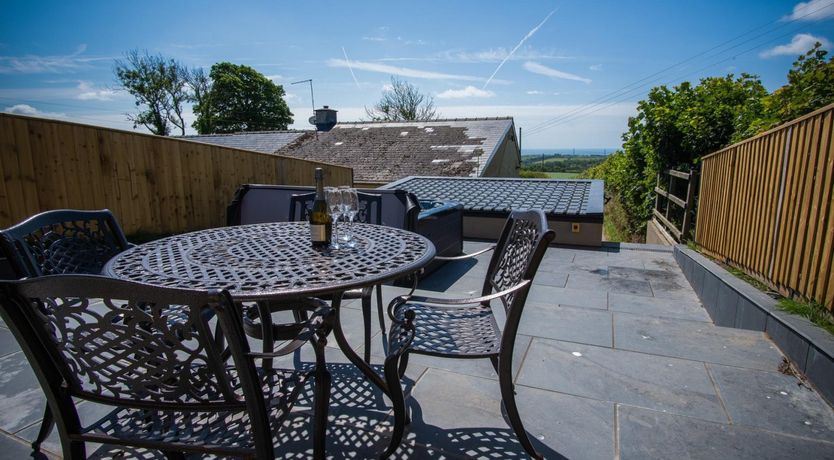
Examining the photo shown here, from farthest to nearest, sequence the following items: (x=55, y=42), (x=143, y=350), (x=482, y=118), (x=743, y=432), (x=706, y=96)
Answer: (x=55, y=42) < (x=482, y=118) < (x=706, y=96) < (x=743, y=432) < (x=143, y=350)

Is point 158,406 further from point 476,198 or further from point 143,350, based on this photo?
point 476,198

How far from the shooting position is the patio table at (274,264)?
129 centimetres

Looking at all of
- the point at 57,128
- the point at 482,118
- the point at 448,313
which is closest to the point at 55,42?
the point at 482,118

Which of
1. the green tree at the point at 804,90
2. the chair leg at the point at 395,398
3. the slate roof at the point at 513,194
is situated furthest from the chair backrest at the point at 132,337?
the slate roof at the point at 513,194

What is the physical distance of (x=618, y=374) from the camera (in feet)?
6.81

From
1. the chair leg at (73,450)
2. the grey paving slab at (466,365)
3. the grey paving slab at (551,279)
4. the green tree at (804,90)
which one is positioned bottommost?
the grey paving slab at (551,279)

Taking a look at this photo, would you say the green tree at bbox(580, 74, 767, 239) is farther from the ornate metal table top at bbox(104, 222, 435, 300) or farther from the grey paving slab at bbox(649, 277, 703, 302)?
the ornate metal table top at bbox(104, 222, 435, 300)

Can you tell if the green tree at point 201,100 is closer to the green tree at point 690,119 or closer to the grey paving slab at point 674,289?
the green tree at point 690,119

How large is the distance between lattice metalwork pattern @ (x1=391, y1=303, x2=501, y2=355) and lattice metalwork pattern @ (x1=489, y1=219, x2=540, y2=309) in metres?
0.14

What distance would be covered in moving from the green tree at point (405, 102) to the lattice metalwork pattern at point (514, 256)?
3590cm

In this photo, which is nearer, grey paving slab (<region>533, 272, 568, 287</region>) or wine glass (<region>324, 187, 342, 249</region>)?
wine glass (<region>324, 187, 342, 249</region>)

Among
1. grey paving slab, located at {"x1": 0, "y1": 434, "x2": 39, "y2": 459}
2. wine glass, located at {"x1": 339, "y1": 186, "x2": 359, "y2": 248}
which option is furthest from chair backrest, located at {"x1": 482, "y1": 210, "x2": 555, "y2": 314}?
grey paving slab, located at {"x1": 0, "y1": 434, "x2": 39, "y2": 459}

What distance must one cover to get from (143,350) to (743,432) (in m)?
2.11

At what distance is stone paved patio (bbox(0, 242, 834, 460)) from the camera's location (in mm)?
1539
